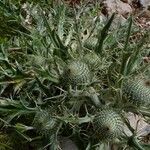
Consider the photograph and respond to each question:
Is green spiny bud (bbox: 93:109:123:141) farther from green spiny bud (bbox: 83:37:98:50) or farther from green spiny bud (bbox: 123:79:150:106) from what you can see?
green spiny bud (bbox: 83:37:98:50)

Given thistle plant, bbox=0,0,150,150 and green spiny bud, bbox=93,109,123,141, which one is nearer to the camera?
green spiny bud, bbox=93,109,123,141

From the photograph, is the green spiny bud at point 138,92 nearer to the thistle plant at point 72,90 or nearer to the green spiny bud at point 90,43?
the thistle plant at point 72,90

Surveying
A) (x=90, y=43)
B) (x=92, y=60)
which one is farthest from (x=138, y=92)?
(x=90, y=43)

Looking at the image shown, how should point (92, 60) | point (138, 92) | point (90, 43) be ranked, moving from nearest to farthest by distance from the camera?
point (138, 92), point (92, 60), point (90, 43)

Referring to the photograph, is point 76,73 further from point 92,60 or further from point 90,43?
point 90,43

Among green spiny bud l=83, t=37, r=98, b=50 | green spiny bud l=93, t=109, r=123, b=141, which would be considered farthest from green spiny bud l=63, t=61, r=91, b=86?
green spiny bud l=83, t=37, r=98, b=50

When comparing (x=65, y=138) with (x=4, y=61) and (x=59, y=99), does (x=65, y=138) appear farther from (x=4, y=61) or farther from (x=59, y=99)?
(x=4, y=61)

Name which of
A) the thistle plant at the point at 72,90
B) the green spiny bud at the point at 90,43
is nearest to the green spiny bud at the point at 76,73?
the thistle plant at the point at 72,90
